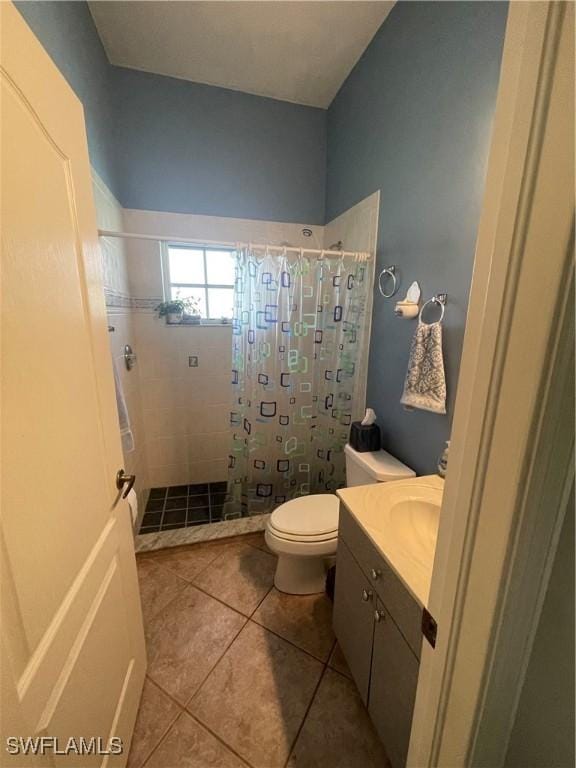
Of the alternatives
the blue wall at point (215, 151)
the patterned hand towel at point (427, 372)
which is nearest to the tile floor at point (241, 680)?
the patterned hand towel at point (427, 372)

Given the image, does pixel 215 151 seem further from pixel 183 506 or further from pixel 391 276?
pixel 183 506

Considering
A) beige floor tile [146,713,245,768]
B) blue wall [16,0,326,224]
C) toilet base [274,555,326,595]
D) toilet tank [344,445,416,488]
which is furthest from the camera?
blue wall [16,0,326,224]

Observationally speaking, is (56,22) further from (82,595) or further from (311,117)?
(82,595)

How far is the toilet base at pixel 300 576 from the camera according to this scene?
5.18 feet

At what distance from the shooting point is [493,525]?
0.44 meters

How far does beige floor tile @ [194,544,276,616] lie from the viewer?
157cm

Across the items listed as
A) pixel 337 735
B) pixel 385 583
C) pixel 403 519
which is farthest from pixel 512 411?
pixel 337 735

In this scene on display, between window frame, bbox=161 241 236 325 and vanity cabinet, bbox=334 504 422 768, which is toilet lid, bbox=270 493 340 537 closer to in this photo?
vanity cabinet, bbox=334 504 422 768

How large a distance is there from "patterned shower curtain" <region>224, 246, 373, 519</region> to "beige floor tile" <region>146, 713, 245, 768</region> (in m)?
1.13

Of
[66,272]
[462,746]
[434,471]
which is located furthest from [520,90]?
[434,471]

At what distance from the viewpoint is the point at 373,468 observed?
1.53 metres

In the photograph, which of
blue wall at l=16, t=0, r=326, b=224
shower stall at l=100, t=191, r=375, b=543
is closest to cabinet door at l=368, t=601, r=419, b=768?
shower stall at l=100, t=191, r=375, b=543

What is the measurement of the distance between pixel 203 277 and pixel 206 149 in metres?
0.88

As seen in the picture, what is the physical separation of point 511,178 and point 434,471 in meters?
1.31
